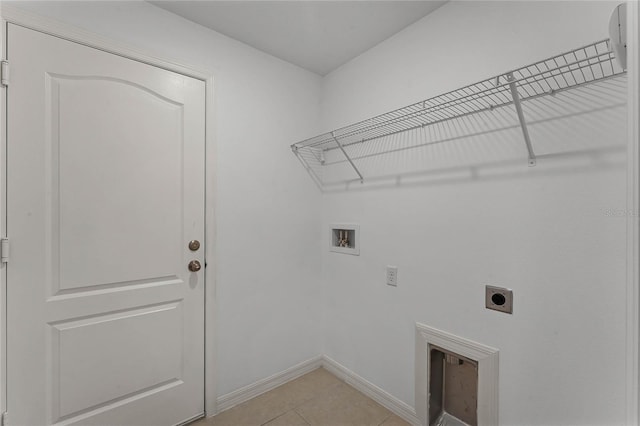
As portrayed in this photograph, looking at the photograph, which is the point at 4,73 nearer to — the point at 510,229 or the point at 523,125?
the point at 523,125

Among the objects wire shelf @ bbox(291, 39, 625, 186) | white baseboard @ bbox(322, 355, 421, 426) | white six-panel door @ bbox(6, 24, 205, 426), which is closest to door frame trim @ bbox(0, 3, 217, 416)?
white six-panel door @ bbox(6, 24, 205, 426)

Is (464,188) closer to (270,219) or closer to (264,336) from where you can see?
(270,219)

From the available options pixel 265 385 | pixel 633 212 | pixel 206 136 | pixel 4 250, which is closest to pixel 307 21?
pixel 206 136

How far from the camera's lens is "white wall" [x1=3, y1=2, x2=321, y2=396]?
1704 millimetres

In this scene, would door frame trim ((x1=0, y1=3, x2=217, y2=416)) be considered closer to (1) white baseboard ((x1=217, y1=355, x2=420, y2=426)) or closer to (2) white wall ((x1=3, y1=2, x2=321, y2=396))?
(2) white wall ((x1=3, y1=2, x2=321, y2=396))

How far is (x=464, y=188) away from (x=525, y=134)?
36 centimetres

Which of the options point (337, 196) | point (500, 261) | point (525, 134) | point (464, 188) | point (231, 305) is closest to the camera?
point (525, 134)

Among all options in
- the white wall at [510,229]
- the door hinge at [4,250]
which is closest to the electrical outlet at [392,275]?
the white wall at [510,229]

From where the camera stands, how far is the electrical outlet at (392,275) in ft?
5.81

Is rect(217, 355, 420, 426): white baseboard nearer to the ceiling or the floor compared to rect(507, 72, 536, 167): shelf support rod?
nearer to the floor

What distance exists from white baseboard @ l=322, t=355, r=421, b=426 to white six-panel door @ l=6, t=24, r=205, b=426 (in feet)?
3.05

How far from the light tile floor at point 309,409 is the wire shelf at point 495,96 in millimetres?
1461

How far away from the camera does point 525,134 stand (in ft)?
3.94

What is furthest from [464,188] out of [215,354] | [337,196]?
[215,354]
